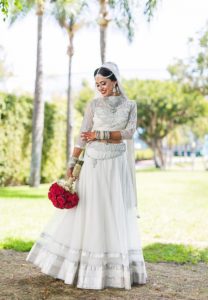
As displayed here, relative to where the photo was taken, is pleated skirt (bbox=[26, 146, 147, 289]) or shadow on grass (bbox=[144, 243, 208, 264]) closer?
pleated skirt (bbox=[26, 146, 147, 289])

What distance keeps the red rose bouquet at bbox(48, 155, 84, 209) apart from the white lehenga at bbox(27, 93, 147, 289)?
8 cm

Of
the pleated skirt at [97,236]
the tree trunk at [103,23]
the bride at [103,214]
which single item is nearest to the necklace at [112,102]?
the bride at [103,214]

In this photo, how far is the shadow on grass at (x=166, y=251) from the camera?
19.0 ft

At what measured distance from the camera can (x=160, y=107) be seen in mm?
33188

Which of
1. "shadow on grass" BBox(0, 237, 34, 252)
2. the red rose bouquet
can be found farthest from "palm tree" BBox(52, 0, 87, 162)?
the red rose bouquet

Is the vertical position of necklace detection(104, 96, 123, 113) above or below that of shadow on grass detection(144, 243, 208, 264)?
above

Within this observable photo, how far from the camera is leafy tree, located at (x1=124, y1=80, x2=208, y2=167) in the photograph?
107 feet

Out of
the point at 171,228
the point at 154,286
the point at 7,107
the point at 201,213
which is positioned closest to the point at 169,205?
the point at 201,213

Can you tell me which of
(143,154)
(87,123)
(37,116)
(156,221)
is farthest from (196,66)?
(143,154)

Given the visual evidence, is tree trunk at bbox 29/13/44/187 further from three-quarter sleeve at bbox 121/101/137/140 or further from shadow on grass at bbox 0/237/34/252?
three-quarter sleeve at bbox 121/101/137/140

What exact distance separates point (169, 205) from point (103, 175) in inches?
304

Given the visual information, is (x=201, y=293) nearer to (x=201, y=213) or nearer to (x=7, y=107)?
(x=201, y=213)

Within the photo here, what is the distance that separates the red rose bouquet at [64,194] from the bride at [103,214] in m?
0.08

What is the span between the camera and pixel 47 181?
17938 mm
